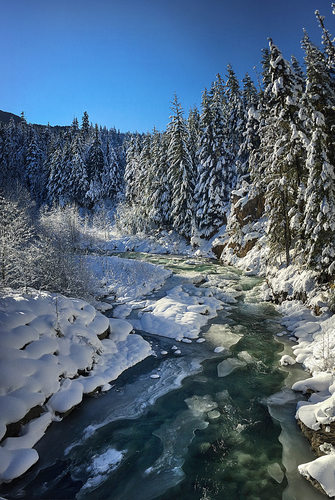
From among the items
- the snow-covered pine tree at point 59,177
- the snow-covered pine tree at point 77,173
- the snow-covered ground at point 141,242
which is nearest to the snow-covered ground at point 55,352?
the snow-covered ground at point 141,242

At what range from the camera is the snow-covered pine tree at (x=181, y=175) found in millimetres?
36781

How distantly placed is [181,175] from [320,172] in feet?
85.8

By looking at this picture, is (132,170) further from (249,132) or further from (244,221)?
(244,221)

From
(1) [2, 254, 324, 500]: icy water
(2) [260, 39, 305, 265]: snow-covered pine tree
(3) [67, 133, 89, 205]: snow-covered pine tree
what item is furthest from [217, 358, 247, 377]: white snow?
(3) [67, 133, 89, 205]: snow-covered pine tree

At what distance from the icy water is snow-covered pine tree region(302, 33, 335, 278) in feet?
16.4

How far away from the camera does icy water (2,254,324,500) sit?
17.8 ft

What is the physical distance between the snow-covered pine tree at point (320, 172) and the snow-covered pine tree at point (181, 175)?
2384 cm

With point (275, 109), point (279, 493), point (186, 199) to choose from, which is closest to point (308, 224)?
point (275, 109)

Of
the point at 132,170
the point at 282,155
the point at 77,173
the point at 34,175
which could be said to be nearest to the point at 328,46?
the point at 282,155

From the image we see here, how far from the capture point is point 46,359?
8.55 metres

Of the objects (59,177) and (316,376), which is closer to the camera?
(316,376)

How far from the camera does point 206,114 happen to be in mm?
36875

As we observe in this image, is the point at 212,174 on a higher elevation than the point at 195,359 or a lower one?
higher

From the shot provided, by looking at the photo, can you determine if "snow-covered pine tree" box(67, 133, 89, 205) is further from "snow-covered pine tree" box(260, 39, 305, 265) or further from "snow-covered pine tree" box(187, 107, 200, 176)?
"snow-covered pine tree" box(260, 39, 305, 265)
